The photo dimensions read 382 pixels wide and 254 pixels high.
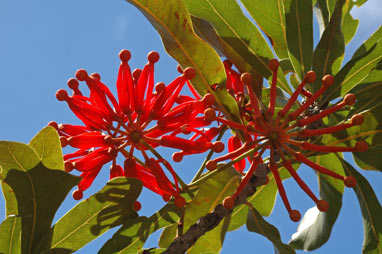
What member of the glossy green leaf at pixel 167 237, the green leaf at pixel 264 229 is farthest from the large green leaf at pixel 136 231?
the green leaf at pixel 264 229

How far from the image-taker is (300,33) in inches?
105

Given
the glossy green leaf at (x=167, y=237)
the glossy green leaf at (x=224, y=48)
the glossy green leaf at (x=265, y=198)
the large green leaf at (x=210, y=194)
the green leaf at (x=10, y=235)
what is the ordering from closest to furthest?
the green leaf at (x=10, y=235)
the large green leaf at (x=210, y=194)
the glossy green leaf at (x=224, y=48)
the glossy green leaf at (x=167, y=237)
the glossy green leaf at (x=265, y=198)

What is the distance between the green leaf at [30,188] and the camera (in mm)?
1734

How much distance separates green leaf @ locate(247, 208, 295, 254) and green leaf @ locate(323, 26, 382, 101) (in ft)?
2.26

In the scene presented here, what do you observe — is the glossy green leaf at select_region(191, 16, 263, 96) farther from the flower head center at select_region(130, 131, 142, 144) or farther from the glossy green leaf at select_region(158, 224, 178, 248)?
the glossy green leaf at select_region(158, 224, 178, 248)

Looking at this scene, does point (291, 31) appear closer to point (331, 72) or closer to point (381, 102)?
point (331, 72)

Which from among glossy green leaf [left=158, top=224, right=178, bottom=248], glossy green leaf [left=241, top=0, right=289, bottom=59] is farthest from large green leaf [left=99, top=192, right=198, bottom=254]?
glossy green leaf [left=241, top=0, right=289, bottom=59]

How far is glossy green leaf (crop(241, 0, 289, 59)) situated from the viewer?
272cm

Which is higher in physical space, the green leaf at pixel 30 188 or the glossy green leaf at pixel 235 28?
the glossy green leaf at pixel 235 28

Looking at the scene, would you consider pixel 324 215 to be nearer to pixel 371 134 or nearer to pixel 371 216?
pixel 371 216

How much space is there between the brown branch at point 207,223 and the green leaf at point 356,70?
612mm

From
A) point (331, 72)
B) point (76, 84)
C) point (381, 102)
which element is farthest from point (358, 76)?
point (76, 84)

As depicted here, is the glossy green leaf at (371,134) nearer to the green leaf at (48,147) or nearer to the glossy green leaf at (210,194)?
the glossy green leaf at (210,194)

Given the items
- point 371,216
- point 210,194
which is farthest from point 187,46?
point 371,216
